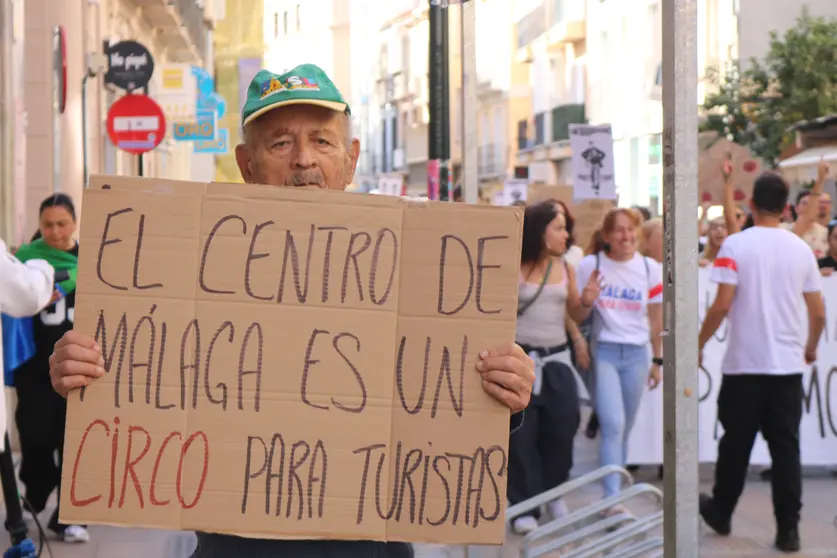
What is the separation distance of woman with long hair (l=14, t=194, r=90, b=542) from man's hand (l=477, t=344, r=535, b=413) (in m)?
5.44

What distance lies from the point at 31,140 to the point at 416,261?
1321cm

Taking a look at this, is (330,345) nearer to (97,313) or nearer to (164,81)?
(97,313)

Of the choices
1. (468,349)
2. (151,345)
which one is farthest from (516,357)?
(151,345)

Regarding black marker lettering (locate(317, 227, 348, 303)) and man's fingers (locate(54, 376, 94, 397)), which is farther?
black marker lettering (locate(317, 227, 348, 303))

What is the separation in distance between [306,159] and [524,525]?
5789mm

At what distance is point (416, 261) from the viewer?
10.4 feet

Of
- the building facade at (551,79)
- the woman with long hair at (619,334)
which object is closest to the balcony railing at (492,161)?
the building facade at (551,79)

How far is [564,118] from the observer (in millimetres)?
54812

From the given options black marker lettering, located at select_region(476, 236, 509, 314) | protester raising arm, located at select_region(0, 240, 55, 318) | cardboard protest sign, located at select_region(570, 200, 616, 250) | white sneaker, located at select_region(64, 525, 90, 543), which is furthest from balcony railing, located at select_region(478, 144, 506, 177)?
black marker lettering, located at select_region(476, 236, 509, 314)

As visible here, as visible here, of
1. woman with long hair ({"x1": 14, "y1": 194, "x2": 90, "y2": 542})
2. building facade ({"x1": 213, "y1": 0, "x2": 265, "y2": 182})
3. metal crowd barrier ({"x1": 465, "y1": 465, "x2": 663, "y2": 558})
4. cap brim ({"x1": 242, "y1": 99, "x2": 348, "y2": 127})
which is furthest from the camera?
building facade ({"x1": 213, "y1": 0, "x2": 265, "y2": 182})

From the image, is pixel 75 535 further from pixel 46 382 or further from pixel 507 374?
pixel 507 374

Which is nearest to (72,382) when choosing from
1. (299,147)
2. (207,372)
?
(207,372)

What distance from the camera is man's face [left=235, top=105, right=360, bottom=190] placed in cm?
335

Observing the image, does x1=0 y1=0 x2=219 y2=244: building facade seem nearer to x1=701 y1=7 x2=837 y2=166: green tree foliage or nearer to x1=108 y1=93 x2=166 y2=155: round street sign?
x1=108 y1=93 x2=166 y2=155: round street sign
